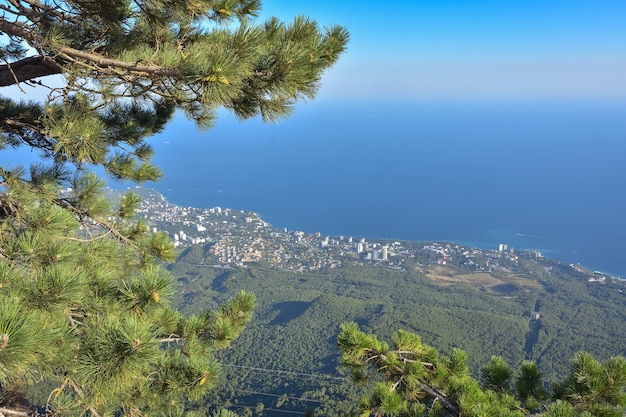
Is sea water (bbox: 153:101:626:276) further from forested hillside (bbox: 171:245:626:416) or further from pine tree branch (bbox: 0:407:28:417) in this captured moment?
pine tree branch (bbox: 0:407:28:417)

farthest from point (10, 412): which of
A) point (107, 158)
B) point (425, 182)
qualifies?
point (425, 182)

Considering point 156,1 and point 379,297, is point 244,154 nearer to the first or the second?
point 379,297

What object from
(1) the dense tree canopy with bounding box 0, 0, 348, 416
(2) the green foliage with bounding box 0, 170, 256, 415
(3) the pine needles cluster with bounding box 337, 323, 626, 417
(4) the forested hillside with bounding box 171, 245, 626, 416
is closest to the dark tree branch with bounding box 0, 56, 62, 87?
(1) the dense tree canopy with bounding box 0, 0, 348, 416

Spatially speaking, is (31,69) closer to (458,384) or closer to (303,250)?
(458,384)

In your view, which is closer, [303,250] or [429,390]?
[429,390]

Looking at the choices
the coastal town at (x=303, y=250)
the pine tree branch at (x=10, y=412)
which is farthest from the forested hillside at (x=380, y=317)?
the pine tree branch at (x=10, y=412)

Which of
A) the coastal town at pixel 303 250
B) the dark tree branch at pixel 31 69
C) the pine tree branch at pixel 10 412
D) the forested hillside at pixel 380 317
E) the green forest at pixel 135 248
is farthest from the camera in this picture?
the coastal town at pixel 303 250

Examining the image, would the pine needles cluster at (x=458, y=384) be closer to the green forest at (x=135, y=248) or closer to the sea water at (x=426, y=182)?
the green forest at (x=135, y=248)

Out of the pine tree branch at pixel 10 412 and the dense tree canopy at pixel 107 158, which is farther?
the pine tree branch at pixel 10 412
